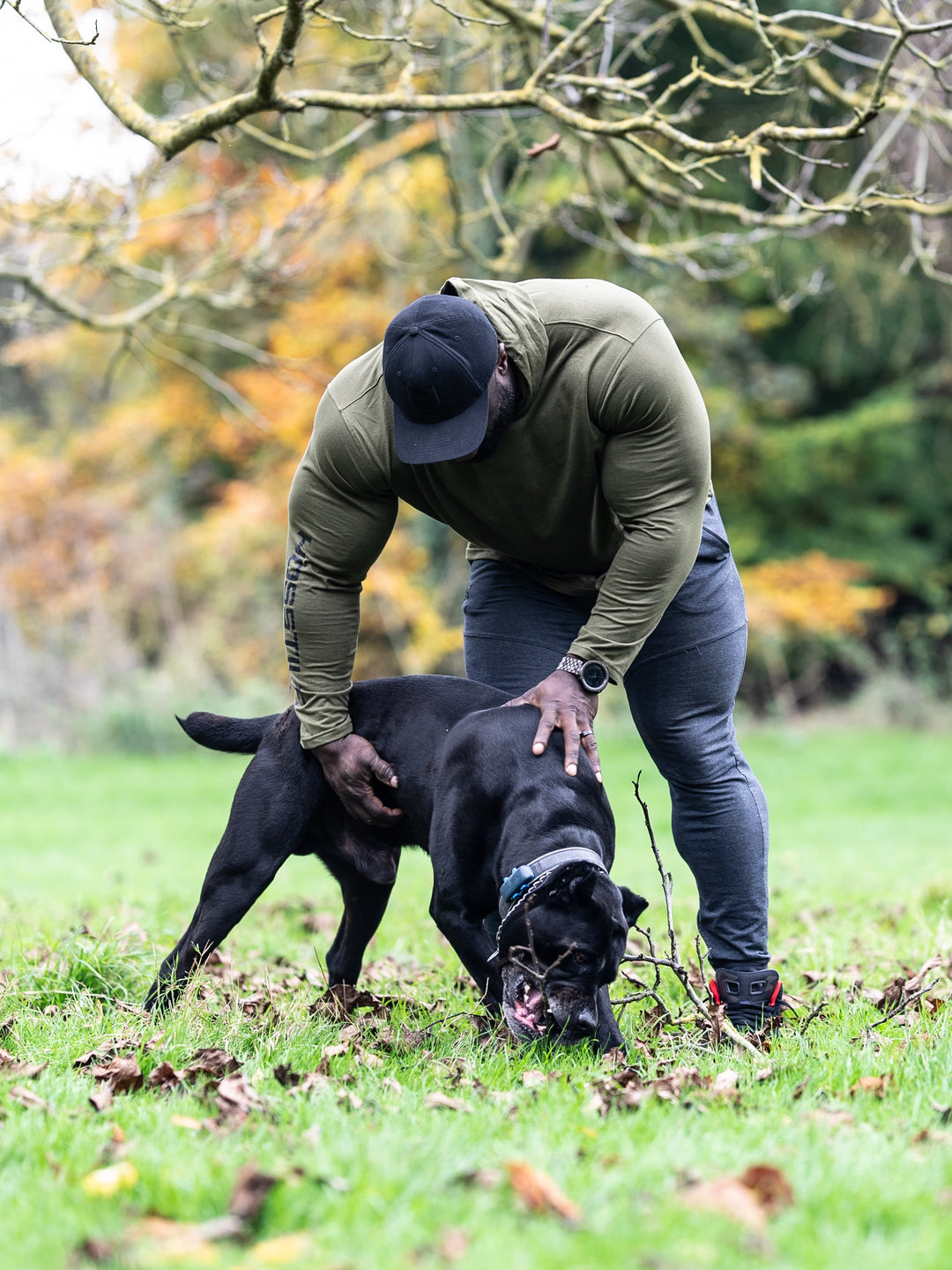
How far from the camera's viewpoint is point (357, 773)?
371 centimetres

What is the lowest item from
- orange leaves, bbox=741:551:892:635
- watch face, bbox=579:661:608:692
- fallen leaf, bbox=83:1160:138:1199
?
orange leaves, bbox=741:551:892:635

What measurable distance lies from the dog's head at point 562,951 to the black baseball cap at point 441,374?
44.0 inches

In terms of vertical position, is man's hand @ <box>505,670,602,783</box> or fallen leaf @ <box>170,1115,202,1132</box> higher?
man's hand @ <box>505,670,602,783</box>

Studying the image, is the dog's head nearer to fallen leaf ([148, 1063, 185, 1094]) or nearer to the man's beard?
fallen leaf ([148, 1063, 185, 1094])

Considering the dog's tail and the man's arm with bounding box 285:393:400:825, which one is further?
the dog's tail

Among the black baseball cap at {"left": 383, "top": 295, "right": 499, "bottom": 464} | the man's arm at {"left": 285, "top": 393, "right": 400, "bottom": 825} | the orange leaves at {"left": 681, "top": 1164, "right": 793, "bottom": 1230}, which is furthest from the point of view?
the man's arm at {"left": 285, "top": 393, "right": 400, "bottom": 825}

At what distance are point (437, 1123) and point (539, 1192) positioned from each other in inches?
19.2

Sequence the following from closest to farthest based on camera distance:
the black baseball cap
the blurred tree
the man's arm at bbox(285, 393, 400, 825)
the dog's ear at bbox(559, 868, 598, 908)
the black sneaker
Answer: the black baseball cap → the dog's ear at bbox(559, 868, 598, 908) → the man's arm at bbox(285, 393, 400, 825) → the black sneaker → the blurred tree

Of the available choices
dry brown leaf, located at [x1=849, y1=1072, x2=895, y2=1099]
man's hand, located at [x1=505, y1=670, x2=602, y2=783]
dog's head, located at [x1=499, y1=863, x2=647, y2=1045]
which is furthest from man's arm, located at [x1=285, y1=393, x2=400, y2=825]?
dry brown leaf, located at [x1=849, y1=1072, x2=895, y2=1099]

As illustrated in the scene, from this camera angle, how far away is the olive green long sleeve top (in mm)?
3133

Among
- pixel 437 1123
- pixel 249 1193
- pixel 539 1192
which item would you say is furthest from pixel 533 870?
pixel 249 1193

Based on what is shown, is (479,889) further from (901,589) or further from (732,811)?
(901,589)

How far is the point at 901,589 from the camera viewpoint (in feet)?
60.6

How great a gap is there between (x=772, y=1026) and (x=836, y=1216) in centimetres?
157
